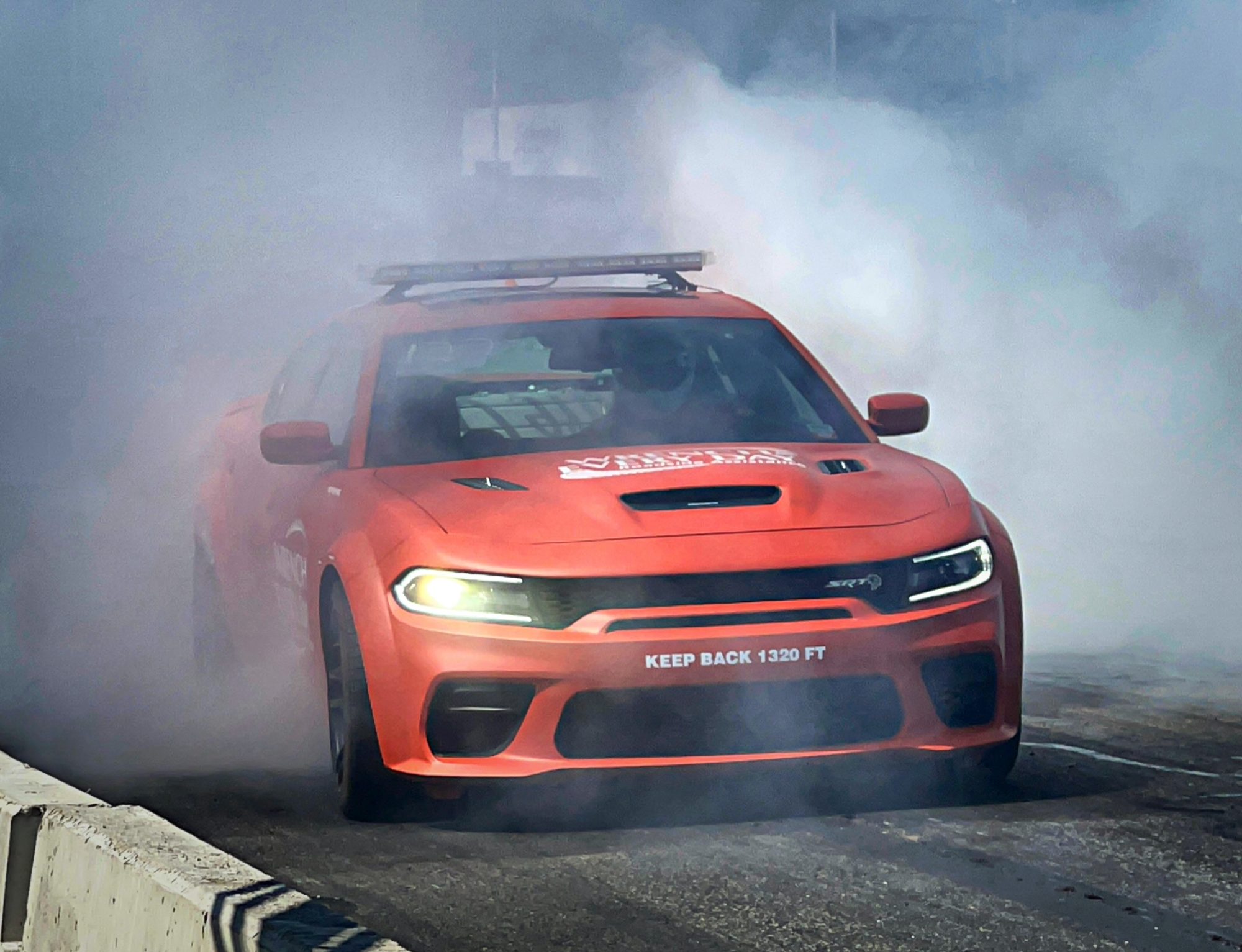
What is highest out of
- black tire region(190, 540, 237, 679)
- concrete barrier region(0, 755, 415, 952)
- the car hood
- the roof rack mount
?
the roof rack mount

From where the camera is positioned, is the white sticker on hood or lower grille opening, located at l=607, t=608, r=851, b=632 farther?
the white sticker on hood

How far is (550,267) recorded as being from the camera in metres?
7.20

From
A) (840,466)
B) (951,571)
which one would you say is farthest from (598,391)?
(951,571)

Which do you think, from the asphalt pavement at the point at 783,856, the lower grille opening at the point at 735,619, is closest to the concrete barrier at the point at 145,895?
the asphalt pavement at the point at 783,856

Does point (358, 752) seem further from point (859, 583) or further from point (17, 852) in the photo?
point (859, 583)

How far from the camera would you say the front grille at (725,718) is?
16.5 feet

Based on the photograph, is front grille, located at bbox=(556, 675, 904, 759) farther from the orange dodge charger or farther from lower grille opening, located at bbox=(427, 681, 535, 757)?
lower grille opening, located at bbox=(427, 681, 535, 757)

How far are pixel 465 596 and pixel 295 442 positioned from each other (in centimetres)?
115

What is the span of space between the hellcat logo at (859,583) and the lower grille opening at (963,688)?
8.8 inches

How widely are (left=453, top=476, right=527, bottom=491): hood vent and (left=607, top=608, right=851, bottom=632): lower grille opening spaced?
1.97ft

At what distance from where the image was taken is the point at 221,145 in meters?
15.7

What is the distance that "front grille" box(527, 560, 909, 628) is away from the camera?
16.6 feet

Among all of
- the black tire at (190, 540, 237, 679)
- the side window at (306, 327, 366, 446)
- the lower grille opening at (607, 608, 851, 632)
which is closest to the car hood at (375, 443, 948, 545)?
the lower grille opening at (607, 608, 851, 632)

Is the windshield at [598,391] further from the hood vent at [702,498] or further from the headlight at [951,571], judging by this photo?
the headlight at [951,571]
